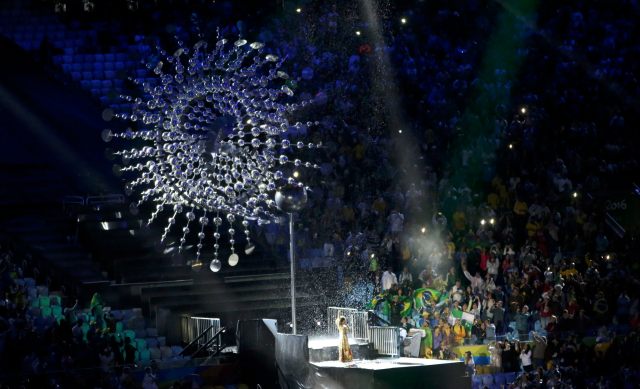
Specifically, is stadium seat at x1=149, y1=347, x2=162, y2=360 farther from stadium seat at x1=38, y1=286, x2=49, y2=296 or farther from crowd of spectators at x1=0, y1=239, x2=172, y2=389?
stadium seat at x1=38, y1=286, x2=49, y2=296

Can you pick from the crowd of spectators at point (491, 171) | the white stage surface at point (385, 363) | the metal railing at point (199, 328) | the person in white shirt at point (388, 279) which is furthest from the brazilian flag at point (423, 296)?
the metal railing at point (199, 328)

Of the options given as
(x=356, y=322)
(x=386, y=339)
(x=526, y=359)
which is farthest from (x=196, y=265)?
(x=526, y=359)

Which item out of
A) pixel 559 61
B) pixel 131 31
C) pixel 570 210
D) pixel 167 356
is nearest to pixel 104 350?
pixel 167 356

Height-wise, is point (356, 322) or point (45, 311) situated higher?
point (45, 311)

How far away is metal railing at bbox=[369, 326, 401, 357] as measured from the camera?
15172 millimetres

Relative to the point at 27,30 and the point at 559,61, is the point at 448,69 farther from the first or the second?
the point at 27,30

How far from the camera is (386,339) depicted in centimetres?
1535

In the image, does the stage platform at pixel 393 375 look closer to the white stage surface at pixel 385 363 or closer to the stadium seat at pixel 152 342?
the white stage surface at pixel 385 363

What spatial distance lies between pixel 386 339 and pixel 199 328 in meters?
3.21

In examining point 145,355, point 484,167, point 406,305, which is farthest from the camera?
point 484,167

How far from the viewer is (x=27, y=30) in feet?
77.9

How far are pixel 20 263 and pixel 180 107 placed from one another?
5.01m

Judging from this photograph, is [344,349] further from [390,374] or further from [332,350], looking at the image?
[390,374]

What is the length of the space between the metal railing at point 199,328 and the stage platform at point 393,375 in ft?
7.49
